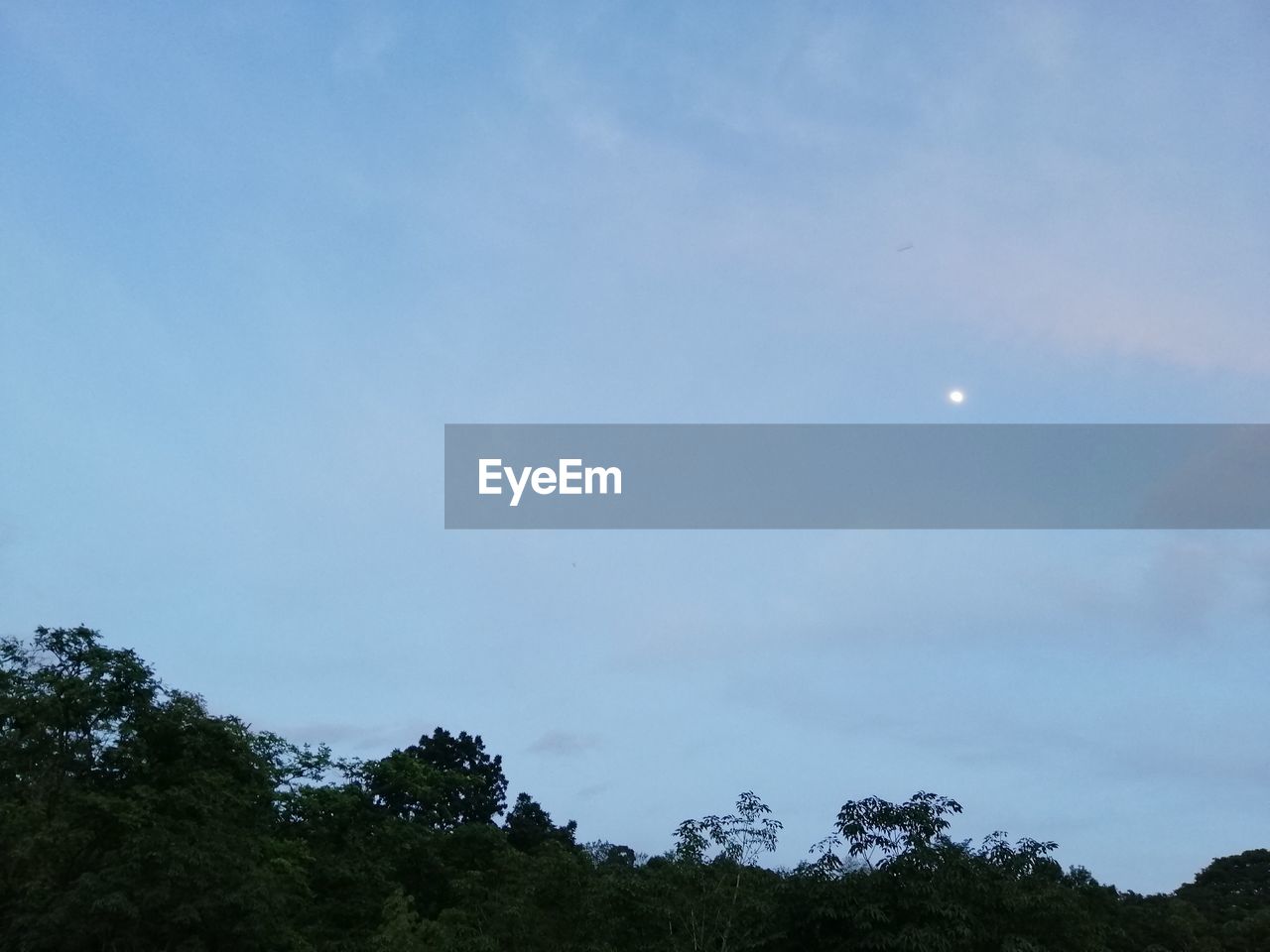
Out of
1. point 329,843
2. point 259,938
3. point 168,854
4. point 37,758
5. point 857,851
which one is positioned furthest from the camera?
point 329,843

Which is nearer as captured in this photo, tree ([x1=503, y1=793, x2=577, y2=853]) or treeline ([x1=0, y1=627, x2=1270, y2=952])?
treeline ([x1=0, y1=627, x2=1270, y2=952])

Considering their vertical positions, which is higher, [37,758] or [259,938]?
[37,758]

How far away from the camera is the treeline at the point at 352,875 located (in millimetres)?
15609

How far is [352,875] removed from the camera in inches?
1166

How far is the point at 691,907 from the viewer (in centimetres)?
1617

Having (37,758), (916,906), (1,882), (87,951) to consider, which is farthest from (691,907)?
(37,758)

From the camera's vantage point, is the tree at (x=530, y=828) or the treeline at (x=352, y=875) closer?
the treeline at (x=352, y=875)

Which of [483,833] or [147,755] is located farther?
[483,833]

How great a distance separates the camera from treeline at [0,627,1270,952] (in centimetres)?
1561

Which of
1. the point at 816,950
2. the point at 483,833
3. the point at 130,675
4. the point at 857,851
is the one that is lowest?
the point at 816,950

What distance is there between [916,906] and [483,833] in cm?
2081

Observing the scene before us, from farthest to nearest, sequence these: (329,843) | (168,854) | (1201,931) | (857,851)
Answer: (329,843) < (1201,931) < (168,854) < (857,851)

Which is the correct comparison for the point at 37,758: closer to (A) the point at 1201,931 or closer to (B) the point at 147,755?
(B) the point at 147,755

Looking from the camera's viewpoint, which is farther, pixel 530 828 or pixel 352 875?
pixel 530 828
